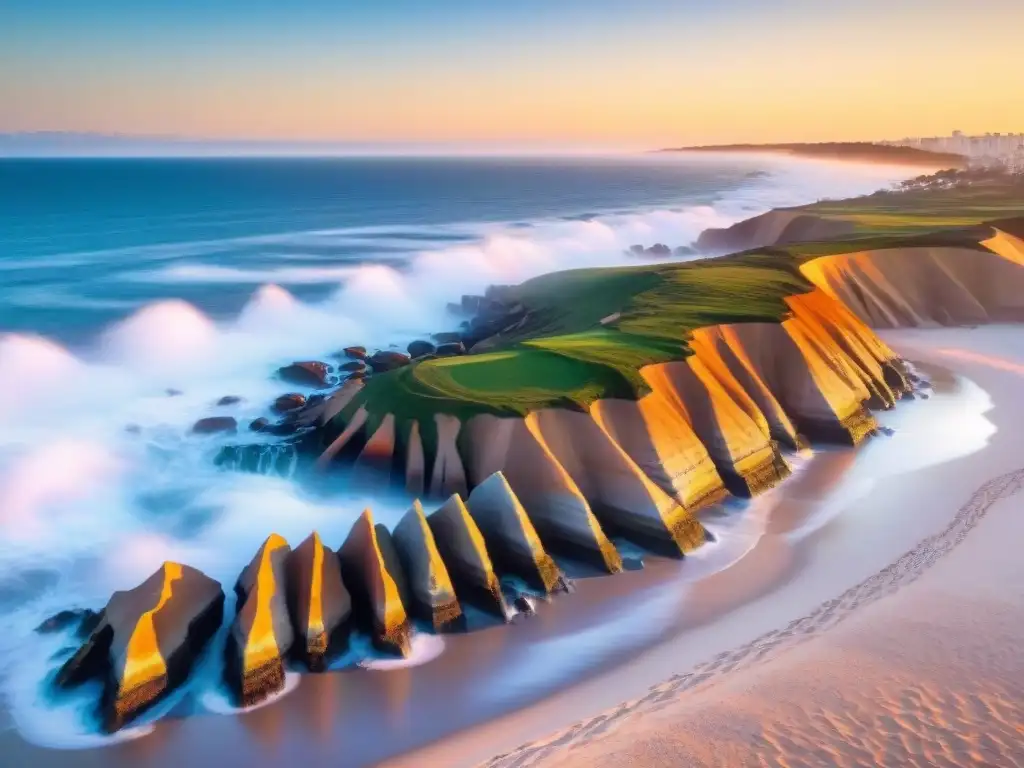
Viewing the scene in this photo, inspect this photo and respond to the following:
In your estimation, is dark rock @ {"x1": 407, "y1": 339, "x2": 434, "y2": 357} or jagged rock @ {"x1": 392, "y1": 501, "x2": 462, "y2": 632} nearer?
jagged rock @ {"x1": 392, "y1": 501, "x2": 462, "y2": 632}

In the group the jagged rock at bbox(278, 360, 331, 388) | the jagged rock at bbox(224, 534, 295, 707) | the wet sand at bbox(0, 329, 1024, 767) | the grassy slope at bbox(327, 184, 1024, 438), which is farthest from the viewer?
the jagged rock at bbox(278, 360, 331, 388)

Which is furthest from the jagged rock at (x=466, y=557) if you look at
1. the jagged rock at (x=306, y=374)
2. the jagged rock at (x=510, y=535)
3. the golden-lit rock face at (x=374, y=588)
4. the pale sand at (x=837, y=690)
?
the jagged rock at (x=306, y=374)

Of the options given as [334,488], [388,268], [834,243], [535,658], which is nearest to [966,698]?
[535,658]

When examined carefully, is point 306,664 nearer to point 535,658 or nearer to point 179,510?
point 535,658

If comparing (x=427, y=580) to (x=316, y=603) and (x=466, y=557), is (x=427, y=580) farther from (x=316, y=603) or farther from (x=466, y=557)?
(x=316, y=603)

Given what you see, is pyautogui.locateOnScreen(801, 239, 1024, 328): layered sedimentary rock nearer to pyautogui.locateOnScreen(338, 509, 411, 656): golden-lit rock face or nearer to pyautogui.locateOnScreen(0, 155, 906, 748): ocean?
pyautogui.locateOnScreen(0, 155, 906, 748): ocean

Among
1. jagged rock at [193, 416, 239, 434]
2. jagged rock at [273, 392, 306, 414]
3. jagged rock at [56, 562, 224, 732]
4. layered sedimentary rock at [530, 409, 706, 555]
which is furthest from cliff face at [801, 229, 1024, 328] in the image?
jagged rock at [56, 562, 224, 732]
